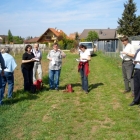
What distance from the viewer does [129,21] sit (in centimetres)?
5409

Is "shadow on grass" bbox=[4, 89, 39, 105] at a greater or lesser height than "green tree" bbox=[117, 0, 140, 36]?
lesser

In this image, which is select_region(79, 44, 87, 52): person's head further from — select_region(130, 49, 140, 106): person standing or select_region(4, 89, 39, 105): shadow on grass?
select_region(130, 49, 140, 106): person standing

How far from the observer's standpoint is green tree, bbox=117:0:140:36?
2077 inches

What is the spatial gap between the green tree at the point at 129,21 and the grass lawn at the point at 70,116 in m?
46.1

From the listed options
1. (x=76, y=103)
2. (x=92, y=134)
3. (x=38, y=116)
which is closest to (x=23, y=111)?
(x=38, y=116)

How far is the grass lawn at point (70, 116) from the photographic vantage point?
16.2 ft

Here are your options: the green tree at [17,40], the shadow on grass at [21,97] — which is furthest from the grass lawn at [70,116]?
the green tree at [17,40]

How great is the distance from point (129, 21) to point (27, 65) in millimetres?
48796

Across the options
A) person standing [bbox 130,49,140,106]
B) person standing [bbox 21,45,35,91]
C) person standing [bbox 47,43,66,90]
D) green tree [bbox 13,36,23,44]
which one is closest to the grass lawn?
person standing [bbox 130,49,140,106]

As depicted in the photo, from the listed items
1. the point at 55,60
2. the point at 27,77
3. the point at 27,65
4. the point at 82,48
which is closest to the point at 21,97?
the point at 27,77

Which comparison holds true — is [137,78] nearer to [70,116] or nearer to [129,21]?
[70,116]

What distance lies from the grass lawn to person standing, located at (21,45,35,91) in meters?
0.40

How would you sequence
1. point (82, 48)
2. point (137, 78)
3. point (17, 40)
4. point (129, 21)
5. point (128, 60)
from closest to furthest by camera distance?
point (137, 78) < point (128, 60) < point (82, 48) < point (129, 21) < point (17, 40)

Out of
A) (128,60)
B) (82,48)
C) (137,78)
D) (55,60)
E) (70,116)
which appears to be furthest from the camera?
(55,60)
